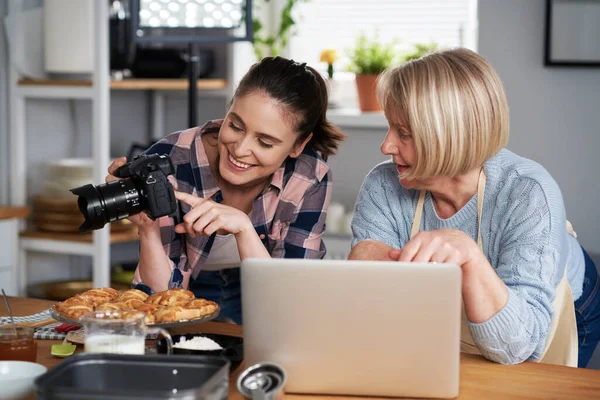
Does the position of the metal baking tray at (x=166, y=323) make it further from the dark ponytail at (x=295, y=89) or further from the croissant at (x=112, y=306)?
the dark ponytail at (x=295, y=89)

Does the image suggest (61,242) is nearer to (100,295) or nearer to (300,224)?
(300,224)

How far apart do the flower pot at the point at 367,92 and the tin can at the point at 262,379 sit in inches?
91.5

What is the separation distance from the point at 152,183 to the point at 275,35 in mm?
2314

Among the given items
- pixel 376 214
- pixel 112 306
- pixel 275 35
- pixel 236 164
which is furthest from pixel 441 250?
pixel 275 35

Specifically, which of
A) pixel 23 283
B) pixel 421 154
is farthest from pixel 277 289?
pixel 23 283

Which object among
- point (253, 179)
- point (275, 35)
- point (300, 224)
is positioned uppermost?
point (275, 35)

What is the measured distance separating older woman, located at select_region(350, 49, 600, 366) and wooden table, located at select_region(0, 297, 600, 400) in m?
0.04

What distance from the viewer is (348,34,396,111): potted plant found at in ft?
11.3

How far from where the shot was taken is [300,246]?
6.72 ft

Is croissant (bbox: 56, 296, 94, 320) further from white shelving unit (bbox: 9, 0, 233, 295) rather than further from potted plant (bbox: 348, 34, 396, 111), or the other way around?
potted plant (bbox: 348, 34, 396, 111)

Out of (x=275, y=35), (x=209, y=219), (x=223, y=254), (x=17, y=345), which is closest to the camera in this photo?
(x=17, y=345)

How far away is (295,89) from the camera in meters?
1.99

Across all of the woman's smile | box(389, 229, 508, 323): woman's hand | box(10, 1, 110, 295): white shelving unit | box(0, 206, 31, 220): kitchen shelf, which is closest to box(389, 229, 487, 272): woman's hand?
box(389, 229, 508, 323): woman's hand

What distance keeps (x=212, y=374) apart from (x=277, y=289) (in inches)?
6.1
